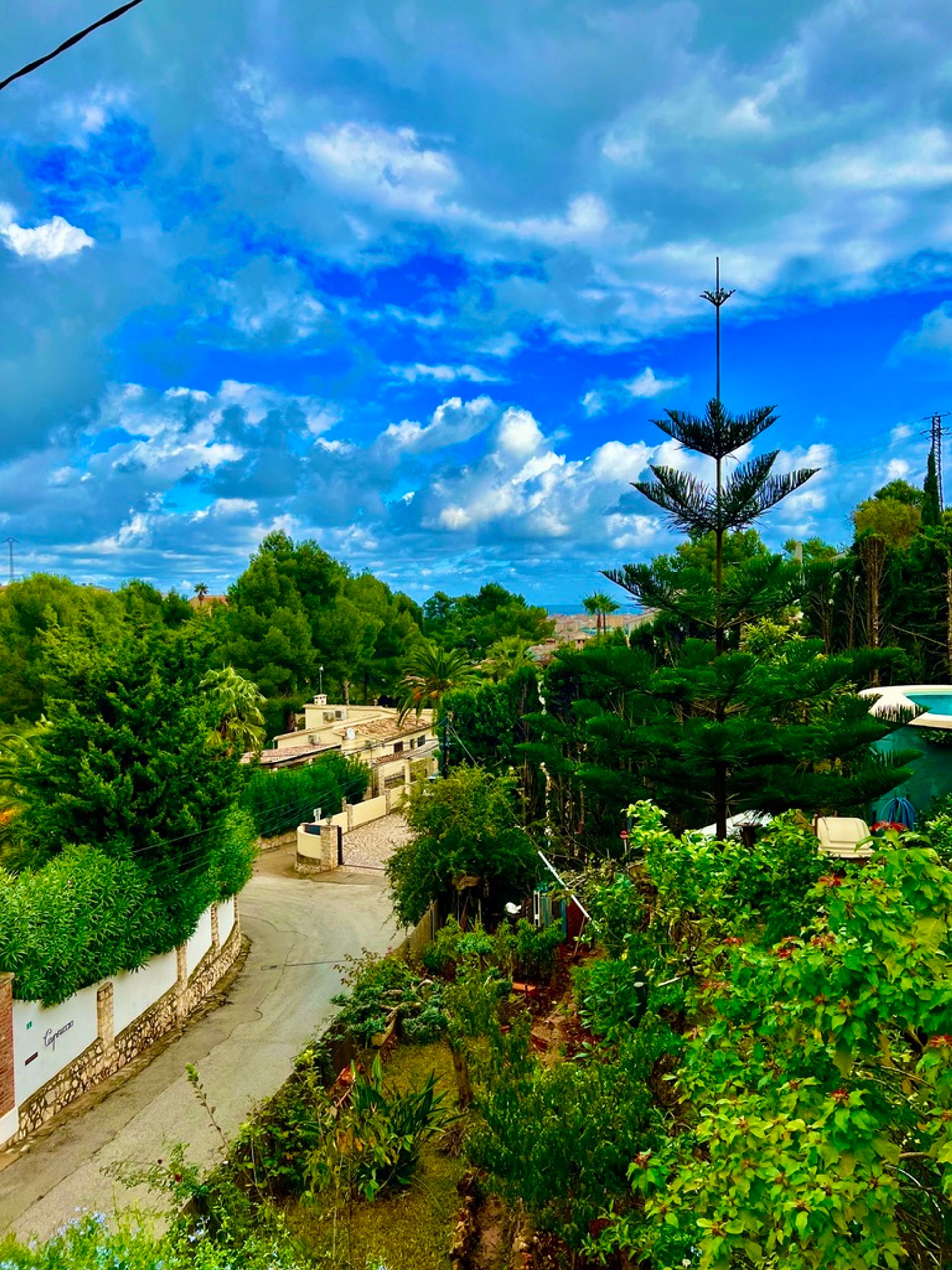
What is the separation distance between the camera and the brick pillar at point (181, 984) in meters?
12.0

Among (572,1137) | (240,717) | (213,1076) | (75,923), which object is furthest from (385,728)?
(572,1137)

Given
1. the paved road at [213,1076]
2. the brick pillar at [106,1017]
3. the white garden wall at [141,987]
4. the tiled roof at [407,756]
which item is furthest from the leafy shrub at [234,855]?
the tiled roof at [407,756]

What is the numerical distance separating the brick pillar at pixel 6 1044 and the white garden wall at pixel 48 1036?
75 mm

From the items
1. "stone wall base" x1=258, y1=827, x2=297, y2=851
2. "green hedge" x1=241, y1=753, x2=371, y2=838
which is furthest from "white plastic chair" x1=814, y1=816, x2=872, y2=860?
"stone wall base" x1=258, y1=827, x2=297, y2=851

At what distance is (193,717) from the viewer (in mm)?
11281

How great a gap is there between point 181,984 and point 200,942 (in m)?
1.00

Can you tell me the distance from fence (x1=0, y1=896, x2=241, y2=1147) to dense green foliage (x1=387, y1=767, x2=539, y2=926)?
342 cm

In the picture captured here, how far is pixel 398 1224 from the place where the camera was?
6.22 meters

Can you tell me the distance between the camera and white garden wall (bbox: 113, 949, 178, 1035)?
34.1ft

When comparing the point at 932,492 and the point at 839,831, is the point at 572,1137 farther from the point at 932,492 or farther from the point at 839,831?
the point at 932,492

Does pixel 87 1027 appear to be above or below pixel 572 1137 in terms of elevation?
below

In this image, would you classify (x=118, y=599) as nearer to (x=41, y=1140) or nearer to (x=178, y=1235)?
(x=41, y=1140)

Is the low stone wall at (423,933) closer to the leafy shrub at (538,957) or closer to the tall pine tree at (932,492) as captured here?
the leafy shrub at (538,957)

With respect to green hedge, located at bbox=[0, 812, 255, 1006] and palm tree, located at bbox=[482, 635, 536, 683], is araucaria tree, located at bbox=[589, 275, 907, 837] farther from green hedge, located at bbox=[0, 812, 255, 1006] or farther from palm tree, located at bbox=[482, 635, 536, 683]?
palm tree, located at bbox=[482, 635, 536, 683]
